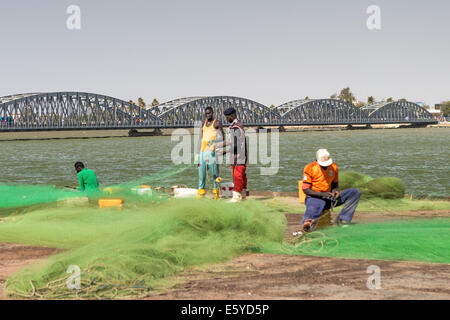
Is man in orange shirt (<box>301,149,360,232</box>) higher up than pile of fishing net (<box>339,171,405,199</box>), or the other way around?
man in orange shirt (<box>301,149,360,232</box>)

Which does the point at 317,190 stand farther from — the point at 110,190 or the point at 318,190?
the point at 110,190

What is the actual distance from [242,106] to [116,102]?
39875 millimetres

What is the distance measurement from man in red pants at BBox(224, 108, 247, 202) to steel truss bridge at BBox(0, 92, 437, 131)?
4020 inches

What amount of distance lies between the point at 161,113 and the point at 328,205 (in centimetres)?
14399

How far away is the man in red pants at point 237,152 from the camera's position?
1030cm

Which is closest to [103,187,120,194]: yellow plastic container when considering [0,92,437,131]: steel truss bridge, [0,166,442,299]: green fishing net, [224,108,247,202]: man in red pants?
[0,166,442,299]: green fishing net

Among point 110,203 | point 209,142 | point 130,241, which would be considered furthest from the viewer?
point 209,142

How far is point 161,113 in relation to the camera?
150500mm

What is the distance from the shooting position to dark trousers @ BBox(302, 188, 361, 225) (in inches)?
316

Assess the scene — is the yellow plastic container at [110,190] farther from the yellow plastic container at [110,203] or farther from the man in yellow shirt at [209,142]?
the man in yellow shirt at [209,142]

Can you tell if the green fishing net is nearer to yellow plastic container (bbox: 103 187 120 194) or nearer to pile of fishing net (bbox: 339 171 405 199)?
yellow plastic container (bbox: 103 187 120 194)

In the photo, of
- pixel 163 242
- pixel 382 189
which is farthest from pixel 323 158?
pixel 382 189

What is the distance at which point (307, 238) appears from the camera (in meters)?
7.62

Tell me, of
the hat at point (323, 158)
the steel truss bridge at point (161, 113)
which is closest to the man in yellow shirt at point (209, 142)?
the hat at point (323, 158)
